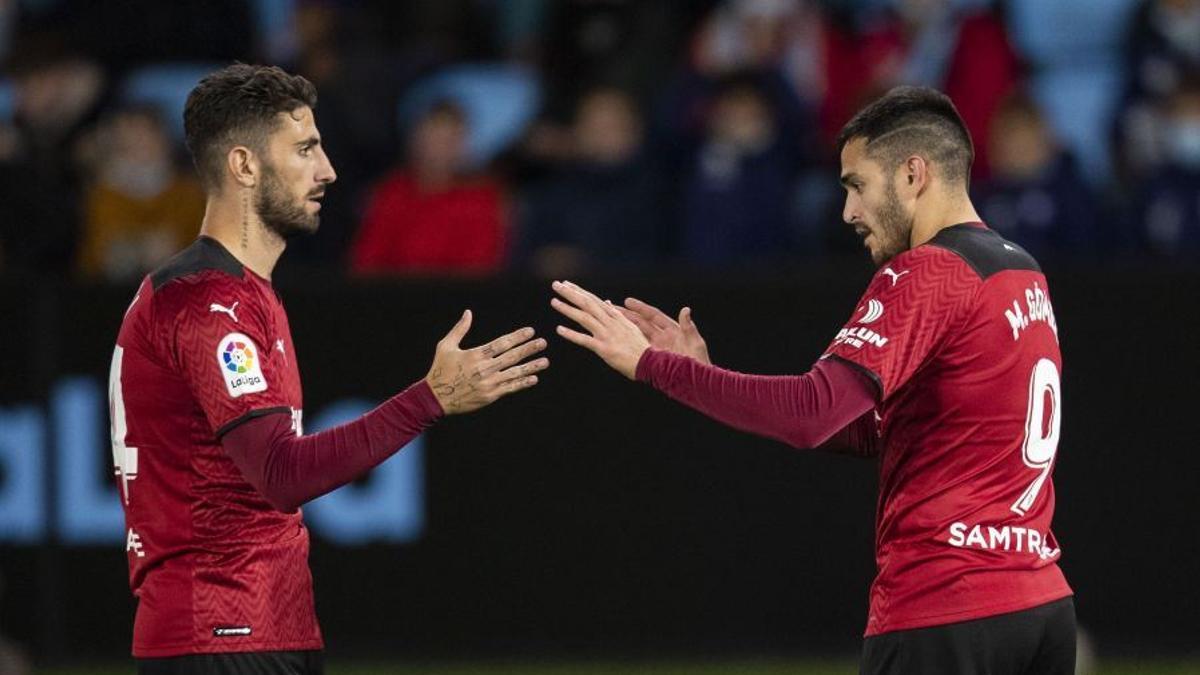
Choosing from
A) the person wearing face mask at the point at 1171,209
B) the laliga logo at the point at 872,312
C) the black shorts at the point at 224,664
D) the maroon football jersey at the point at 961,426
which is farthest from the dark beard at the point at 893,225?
the person wearing face mask at the point at 1171,209

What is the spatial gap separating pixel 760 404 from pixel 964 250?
687 millimetres

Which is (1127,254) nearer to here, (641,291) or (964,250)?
(641,291)

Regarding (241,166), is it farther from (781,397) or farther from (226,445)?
(781,397)

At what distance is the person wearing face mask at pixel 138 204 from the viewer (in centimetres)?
1160

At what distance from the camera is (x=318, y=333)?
10.5 m

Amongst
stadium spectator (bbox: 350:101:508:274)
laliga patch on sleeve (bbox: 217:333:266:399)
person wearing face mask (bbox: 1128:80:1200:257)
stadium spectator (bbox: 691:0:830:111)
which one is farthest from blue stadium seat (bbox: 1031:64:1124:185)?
laliga patch on sleeve (bbox: 217:333:266:399)

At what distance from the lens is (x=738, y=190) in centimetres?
1158

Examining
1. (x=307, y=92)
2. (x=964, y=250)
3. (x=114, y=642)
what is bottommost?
(x=114, y=642)

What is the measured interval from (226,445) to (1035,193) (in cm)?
654

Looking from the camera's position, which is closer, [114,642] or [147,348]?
[147,348]

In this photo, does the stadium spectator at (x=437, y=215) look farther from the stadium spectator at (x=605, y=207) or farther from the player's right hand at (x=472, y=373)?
the player's right hand at (x=472, y=373)

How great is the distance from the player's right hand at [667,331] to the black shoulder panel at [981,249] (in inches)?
34.4

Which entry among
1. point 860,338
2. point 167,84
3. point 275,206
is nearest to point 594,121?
point 167,84

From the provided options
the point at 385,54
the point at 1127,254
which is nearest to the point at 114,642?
the point at 385,54
